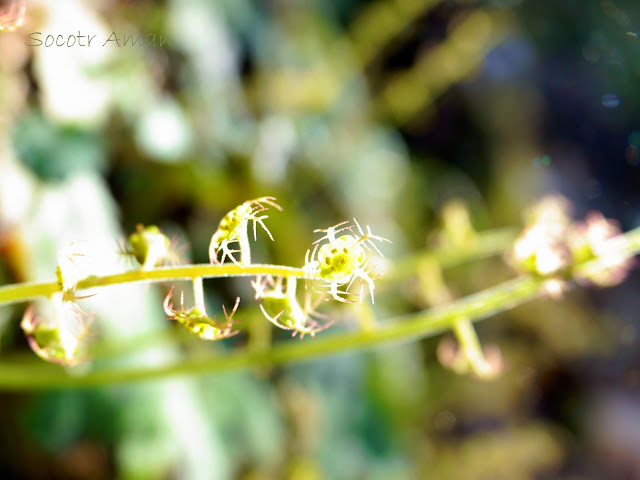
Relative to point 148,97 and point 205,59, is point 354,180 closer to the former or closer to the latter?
point 205,59

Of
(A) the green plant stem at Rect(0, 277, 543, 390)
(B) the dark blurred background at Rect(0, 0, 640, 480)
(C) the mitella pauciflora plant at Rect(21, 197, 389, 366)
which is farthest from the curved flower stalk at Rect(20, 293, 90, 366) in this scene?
(B) the dark blurred background at Rect(0, 0, 640, 480)

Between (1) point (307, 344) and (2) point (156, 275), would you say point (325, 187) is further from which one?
(2) point (156, 275)

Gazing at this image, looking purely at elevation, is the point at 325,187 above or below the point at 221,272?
A: above

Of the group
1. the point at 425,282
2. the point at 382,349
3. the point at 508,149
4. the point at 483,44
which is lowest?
the point at 425,282

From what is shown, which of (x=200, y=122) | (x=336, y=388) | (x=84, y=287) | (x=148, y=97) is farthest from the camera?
(x=336, y=388)

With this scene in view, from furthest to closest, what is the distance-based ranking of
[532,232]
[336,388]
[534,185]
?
1. [534,185]
2. [336,388]
3. [532,232]

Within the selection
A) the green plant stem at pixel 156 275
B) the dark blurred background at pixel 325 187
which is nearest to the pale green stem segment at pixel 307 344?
the green plant stem at pixel 156 275

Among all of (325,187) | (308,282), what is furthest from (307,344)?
(325,187)

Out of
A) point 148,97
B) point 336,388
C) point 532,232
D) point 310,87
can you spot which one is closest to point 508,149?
point 310,87
